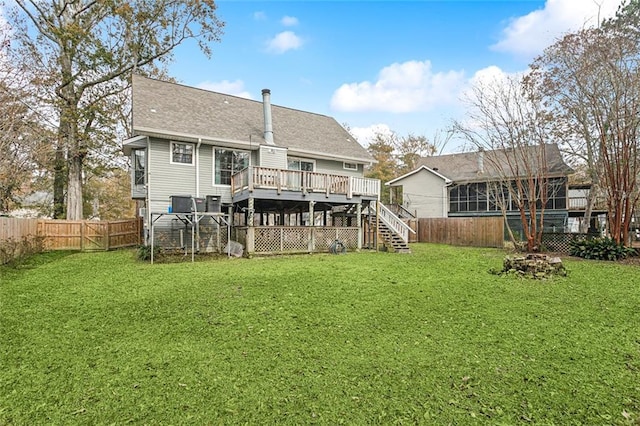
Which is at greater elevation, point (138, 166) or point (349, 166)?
point (349, 166)

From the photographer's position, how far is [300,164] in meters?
15.9

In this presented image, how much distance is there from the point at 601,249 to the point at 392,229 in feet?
24.1

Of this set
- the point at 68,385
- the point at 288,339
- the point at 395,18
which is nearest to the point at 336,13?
the point at 395,18

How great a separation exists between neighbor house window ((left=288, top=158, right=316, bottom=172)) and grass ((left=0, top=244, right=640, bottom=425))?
30.2 feet

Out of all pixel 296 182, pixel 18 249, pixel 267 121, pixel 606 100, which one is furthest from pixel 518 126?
pixel 18 249

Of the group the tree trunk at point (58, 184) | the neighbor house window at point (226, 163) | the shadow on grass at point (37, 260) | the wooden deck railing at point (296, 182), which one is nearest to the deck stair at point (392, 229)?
the wooden deck railing at point (296, 182)

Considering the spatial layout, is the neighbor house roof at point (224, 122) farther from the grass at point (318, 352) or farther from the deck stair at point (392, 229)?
the grass at point (318, 352)

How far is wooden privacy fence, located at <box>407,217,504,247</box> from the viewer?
667 inches

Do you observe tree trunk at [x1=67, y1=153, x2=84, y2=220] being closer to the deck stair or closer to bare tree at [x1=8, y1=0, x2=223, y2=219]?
bare tree at [x1=8, y1=0, x2=223, y2=219]

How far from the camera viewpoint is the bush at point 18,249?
30.8 feet

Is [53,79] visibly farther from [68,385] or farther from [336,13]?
[68,385]

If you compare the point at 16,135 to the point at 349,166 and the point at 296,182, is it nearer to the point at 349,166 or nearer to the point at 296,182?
the point at 296,182

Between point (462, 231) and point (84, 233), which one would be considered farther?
point (462, 231)

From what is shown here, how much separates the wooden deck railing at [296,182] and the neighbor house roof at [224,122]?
7.08ft
